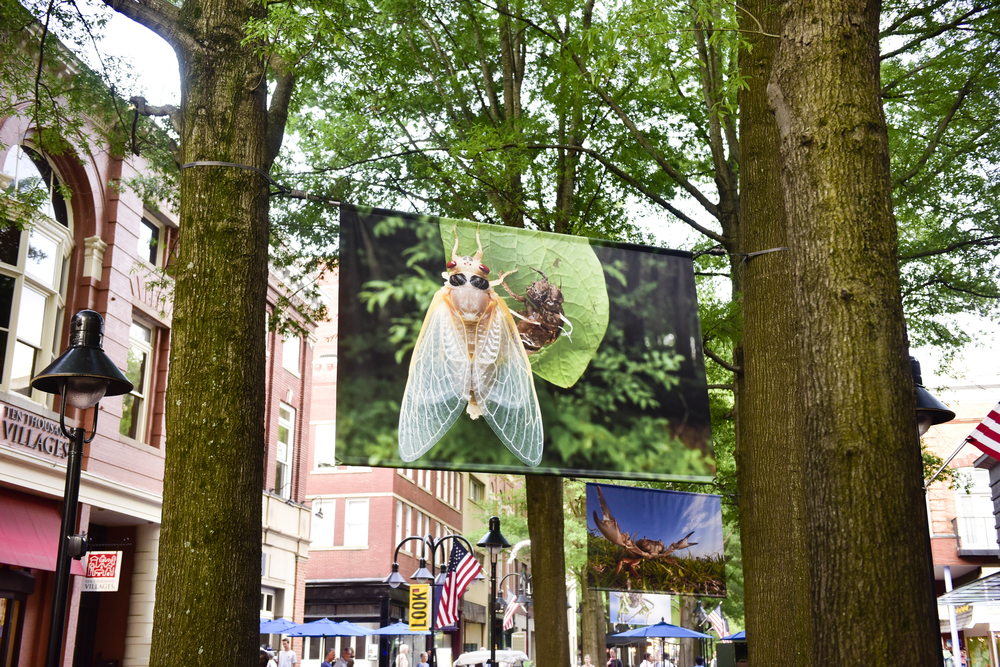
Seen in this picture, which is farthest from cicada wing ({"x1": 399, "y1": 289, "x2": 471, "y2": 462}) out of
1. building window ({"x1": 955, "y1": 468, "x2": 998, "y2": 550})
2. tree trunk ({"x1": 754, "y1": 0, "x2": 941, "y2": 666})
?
building window ({"x1": 955, "y1": 468, "x2": 998, "y2": 550})

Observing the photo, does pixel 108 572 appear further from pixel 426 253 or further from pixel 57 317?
pixel 57 317

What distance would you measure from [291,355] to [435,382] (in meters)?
22.6

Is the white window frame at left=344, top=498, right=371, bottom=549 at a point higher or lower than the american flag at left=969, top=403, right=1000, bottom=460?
higher

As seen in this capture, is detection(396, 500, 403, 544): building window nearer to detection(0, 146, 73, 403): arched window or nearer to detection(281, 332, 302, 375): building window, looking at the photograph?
detection(281, 332, 302, 375): building window

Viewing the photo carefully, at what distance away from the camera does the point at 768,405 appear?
8125mm

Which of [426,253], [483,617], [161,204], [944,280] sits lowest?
[483,617]

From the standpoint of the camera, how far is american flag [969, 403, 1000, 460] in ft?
39.6

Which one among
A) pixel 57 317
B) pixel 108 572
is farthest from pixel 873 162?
pixel 57 317

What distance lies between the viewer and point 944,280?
13.7m

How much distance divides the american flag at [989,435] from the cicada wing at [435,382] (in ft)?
24.9

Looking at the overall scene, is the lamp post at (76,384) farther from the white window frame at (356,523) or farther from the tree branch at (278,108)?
Answer: the white window frame at (356,523)

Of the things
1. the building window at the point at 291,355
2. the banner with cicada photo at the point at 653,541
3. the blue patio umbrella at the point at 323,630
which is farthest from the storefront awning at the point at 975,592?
the building window at the point at 291,355

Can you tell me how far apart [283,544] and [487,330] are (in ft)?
71.5

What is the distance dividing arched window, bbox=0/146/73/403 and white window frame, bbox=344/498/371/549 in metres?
23.4
